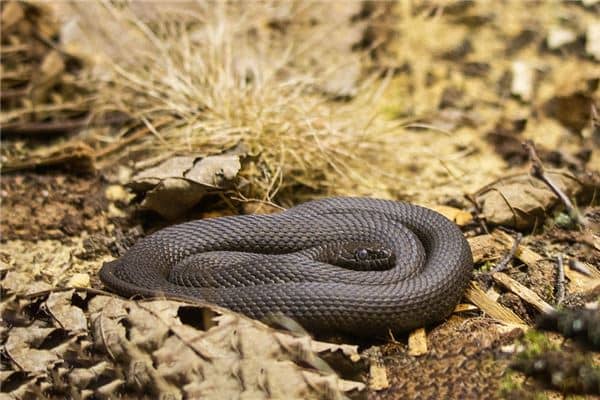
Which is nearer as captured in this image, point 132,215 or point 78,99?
point 132,215

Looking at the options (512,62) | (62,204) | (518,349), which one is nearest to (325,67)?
(512,62)

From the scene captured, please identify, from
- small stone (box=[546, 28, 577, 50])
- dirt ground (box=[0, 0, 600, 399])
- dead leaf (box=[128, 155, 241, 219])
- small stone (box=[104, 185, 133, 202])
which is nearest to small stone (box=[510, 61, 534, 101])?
dirt ground (box=[0, 0, 600, 399])

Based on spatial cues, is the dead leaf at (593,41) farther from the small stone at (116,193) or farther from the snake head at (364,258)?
the small stone at (116,193)

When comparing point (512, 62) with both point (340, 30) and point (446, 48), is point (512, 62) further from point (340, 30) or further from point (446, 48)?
point (340, 30)

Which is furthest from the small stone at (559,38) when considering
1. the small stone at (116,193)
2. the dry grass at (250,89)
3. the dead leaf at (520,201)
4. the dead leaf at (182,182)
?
the small stone at (116,193)

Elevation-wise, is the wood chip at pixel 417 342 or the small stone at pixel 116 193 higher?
the small stone at pixel 116 193

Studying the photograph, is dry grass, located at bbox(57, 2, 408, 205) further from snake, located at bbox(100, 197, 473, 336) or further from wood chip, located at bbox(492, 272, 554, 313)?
wood chip, located at bbox(492, 272, 554, 313)
